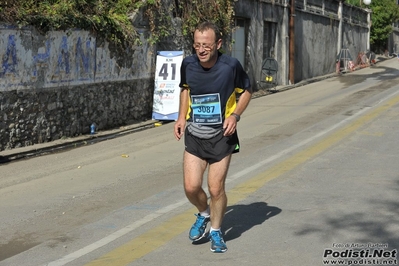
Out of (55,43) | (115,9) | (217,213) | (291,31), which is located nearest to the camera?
(217,213)

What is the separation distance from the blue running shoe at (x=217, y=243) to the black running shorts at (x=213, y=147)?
61 centimetres

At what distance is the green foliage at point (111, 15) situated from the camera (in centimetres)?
1380

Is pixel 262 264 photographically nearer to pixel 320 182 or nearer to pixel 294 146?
pixel 320 182

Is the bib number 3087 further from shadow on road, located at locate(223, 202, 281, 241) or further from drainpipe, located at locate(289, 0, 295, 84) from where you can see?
drainpipe, located at locate(289, 0, 295, 84)

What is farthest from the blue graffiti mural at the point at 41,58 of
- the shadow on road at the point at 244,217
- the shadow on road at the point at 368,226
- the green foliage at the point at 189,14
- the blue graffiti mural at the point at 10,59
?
the shadow on road at the point at 368,226

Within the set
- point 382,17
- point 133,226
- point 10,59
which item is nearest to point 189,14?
point 10,59

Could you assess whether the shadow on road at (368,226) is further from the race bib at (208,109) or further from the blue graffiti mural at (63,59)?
the blue graffiti mural at (63,59)

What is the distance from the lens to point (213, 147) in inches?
240

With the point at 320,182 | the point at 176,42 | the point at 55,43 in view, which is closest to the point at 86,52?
the point at 55,43

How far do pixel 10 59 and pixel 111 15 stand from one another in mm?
3888

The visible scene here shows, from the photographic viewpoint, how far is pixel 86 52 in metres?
15.4

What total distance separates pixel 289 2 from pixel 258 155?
19419 mm

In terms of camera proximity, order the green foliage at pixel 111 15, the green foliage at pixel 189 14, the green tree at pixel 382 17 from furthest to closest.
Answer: the green tree at pixel 382 17
the green foliage at pixel 189 14
the green foliage at pixel 111 15

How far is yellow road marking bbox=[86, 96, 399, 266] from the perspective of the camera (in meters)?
6.14
